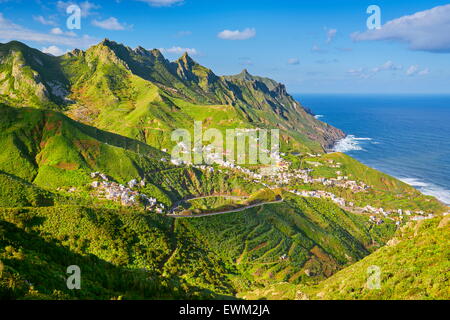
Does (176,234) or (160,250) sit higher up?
(176,234)

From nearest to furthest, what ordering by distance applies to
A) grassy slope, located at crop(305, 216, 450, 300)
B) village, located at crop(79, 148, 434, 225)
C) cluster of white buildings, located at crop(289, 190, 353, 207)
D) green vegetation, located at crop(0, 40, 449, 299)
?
grassy slope, located at crop(305, 216, 450, 300)
green vegetation, located at crop(0, 40, 449, 299)
village, located at crop(79, 148, 434, 225)
cluster of white buildings, located at crop(289, 190, 353, 207)

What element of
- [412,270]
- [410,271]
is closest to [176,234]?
[410,271]

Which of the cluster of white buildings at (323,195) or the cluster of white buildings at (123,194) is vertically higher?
the cluster of white buildings at (123,194)

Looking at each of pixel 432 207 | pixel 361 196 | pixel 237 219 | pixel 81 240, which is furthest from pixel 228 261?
pixel 432 207

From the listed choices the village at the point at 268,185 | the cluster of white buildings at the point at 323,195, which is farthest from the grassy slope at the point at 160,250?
the cluster of white buildings at the point at 323,195

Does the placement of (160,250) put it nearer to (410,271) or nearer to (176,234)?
(176,234)

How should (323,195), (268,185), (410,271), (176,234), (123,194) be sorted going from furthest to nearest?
(268,185) < (323,195) < (123,194) < (176,234) < (410,271)

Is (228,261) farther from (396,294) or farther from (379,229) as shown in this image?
(379,229)

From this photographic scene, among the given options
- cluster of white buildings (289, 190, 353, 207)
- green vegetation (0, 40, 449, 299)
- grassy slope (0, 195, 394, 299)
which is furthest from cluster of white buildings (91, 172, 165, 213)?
cluster of white buildings (289, 190, 353, 207)

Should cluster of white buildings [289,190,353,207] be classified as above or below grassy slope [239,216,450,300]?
below

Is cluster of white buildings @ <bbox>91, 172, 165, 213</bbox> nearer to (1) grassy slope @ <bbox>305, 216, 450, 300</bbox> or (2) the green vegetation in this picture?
(2) the green vegetation

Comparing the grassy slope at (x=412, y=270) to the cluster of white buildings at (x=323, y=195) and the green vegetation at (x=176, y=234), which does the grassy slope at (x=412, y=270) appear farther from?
the cluster of white buildings at (x=323, y=195)
